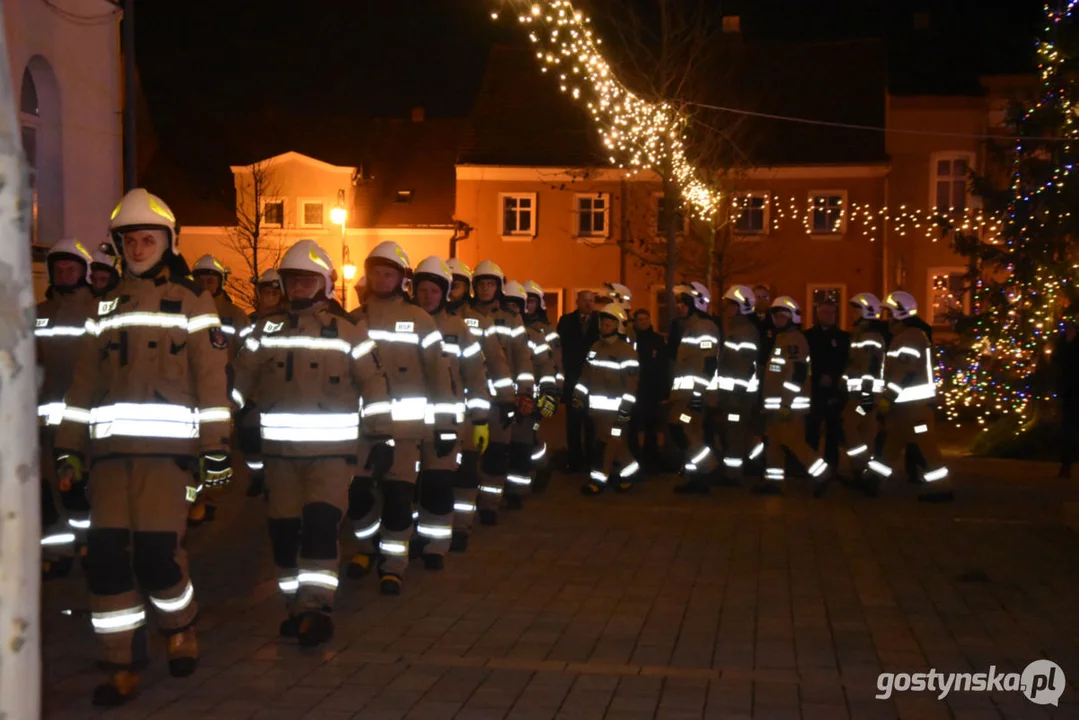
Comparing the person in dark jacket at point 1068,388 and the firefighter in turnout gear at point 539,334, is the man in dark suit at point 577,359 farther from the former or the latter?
the person in dark jacket at point 1068,388

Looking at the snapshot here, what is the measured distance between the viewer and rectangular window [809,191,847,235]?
137 feet

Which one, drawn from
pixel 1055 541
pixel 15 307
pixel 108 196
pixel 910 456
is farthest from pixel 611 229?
pixel 15 307

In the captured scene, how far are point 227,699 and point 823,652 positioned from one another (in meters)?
3.24

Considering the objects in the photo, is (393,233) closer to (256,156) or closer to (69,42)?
(256,156)

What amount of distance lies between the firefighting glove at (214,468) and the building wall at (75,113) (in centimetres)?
1170

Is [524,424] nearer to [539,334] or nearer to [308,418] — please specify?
[539,334]

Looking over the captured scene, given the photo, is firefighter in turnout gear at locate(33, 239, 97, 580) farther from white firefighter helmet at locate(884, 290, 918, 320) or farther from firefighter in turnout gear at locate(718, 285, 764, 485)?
white firefighter helmet at locate(884, 290, 918, 320)

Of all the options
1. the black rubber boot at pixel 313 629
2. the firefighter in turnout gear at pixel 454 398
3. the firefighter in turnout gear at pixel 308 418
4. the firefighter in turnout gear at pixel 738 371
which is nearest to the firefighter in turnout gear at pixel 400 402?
the firefighter in turnout gear at pixel 454 398

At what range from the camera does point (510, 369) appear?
39.9 feet

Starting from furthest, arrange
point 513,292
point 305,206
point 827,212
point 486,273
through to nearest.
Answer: point 305,206
point 827,212
point 513,292
point 486,273

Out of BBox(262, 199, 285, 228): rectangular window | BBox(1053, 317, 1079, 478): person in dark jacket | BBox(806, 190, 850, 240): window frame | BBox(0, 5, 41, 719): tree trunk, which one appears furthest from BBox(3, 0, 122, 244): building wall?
BBox(262, 199, 285, 228): rectangular window

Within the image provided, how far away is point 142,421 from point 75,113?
522 inches

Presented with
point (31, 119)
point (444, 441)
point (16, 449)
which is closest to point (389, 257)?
point (444, 441)

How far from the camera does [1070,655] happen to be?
7.38 m
